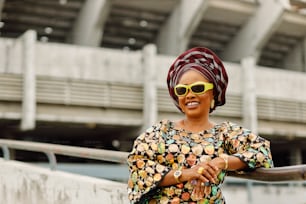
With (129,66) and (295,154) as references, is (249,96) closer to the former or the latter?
(129,66)

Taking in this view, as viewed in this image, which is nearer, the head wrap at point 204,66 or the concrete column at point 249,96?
Answer: the head wrap at point 204,66

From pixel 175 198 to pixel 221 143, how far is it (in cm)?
30

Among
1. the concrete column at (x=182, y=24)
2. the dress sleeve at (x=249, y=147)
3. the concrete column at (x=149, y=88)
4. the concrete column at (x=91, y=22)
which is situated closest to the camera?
the dress sleeve at (x=249, y=147)

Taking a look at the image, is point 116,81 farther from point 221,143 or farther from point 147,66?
point 221,143

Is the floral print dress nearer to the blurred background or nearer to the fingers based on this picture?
the fingers

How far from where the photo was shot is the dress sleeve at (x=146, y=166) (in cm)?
234

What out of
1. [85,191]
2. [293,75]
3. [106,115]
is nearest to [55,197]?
[85,191]

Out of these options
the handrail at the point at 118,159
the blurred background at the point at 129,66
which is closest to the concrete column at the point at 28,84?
the blurred background at the point at 129,66

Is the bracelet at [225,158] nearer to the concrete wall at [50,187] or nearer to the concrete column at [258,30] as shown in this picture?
the concrete wall at [50,187]

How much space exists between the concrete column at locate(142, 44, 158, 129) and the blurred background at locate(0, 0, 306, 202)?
31 mm

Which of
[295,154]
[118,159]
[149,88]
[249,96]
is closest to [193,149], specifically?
[118,159]

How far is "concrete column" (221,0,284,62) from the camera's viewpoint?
76.9 feet

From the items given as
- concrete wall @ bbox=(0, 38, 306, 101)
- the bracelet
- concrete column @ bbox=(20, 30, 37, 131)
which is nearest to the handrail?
the bracelet

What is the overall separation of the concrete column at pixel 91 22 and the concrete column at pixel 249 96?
536 cm
